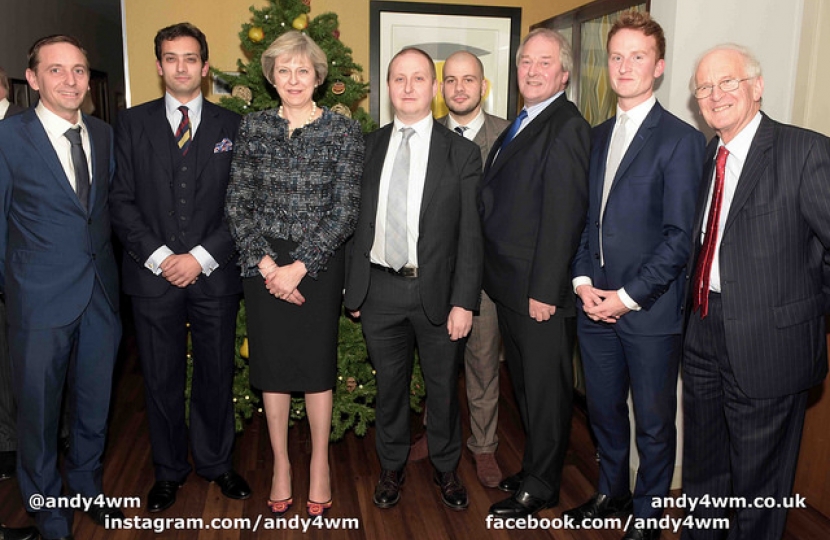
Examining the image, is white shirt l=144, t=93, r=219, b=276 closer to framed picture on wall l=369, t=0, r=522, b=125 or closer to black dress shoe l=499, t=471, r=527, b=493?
black dress shoe l=499, t=471, r=527, b=493

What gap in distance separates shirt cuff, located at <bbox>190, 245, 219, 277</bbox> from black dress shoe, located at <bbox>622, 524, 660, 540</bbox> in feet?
6.58

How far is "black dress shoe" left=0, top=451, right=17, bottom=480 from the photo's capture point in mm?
3224

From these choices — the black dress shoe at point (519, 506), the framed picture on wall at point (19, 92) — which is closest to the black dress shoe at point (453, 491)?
the black dress shoe at point (519, 506)

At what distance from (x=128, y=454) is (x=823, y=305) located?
325cm

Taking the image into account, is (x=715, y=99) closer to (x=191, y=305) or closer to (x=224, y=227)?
(x=224, y=227)

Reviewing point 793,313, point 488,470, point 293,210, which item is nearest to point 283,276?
point 293,210

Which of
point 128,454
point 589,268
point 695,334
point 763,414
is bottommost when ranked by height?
point 128,454

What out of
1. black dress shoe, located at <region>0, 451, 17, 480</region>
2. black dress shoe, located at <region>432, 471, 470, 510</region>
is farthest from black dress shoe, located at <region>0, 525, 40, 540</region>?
black dress shoe, located at <region>432, 471, 470, 510</region>

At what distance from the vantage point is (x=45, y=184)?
246 centimetres

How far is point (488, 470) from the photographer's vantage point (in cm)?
321

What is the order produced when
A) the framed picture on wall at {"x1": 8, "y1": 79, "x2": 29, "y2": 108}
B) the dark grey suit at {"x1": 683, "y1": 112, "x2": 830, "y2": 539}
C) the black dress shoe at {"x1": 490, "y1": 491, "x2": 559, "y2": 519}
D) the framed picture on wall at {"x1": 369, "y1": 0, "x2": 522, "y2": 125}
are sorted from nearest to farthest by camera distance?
the dark grey suit at {"x1": 683, "y1": 112, "x2": 830, "y2": 539} → the black dress shoe at {"x1": 490, "y1": 491, "x2": 559, "y2": 519} → the framed picture on wall at {"x1": 369, "y1": 0, "x2": 522, "y2": 125} → the framed picture on wall at {"x1": 8, "y1": 79, "x2": 29, "y2": 108}

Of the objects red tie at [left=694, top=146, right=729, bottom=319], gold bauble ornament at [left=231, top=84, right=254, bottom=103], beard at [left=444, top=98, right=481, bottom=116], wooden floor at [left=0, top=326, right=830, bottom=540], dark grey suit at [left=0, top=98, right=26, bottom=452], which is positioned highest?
gold bauble ornament at [left=231, top=84, right=254, bottom=103]

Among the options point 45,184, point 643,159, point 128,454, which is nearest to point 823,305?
point 643,159

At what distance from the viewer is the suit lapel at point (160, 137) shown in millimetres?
2758
